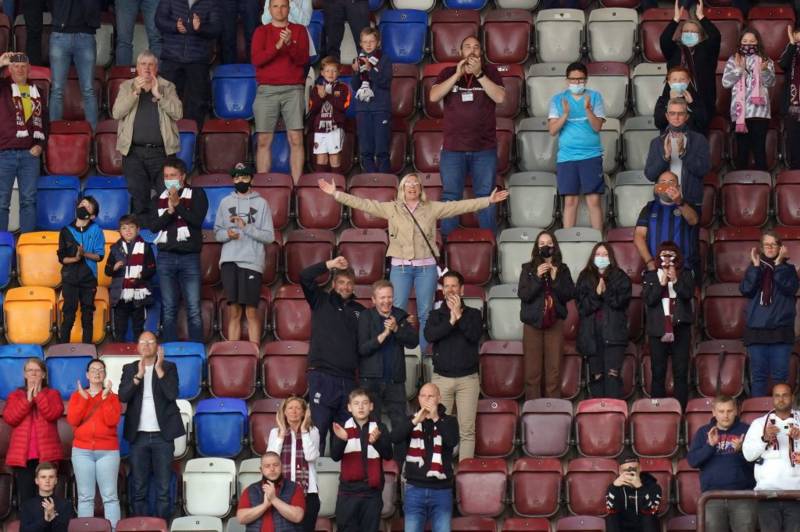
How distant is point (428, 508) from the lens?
16.2m

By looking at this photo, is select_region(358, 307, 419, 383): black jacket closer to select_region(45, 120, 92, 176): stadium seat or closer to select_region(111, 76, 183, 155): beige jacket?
select_region(111, 76, 183, 155): beige jacket

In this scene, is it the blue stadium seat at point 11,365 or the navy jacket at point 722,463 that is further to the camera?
the blue stadium seat at point 11,365

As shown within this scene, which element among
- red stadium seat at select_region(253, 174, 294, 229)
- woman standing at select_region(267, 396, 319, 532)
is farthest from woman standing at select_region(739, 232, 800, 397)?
red stadium seat at select_region(253, 174, 294, 229)

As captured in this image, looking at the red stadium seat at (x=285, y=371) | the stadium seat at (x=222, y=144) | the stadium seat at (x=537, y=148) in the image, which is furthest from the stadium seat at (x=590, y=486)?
the stadium seat at (x=222, y=144)

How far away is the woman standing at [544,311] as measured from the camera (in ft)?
57.3

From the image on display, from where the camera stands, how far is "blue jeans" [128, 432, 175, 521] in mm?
16797

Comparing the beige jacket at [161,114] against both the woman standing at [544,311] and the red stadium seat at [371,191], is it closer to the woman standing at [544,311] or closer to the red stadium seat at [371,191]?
the red stadium seat at [371,191]

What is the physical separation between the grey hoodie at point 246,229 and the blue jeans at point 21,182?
1.98 metres

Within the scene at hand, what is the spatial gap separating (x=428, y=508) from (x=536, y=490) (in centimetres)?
110

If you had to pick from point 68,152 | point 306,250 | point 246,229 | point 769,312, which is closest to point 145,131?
point 68,152

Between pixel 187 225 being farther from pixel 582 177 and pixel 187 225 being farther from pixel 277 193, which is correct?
pixel 582 177

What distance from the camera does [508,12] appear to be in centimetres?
2109

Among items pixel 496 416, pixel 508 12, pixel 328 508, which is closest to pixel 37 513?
pixel 328 508

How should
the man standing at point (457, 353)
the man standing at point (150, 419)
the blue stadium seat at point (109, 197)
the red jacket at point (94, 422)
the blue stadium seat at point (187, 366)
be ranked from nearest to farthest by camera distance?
the red jacket at point (94, 422)
the man standing at point (150, 419)
the man standing at point (457, 353)
the blue stadium seat at point (187, 366)
the blue stadium seat at point (109, 197)
